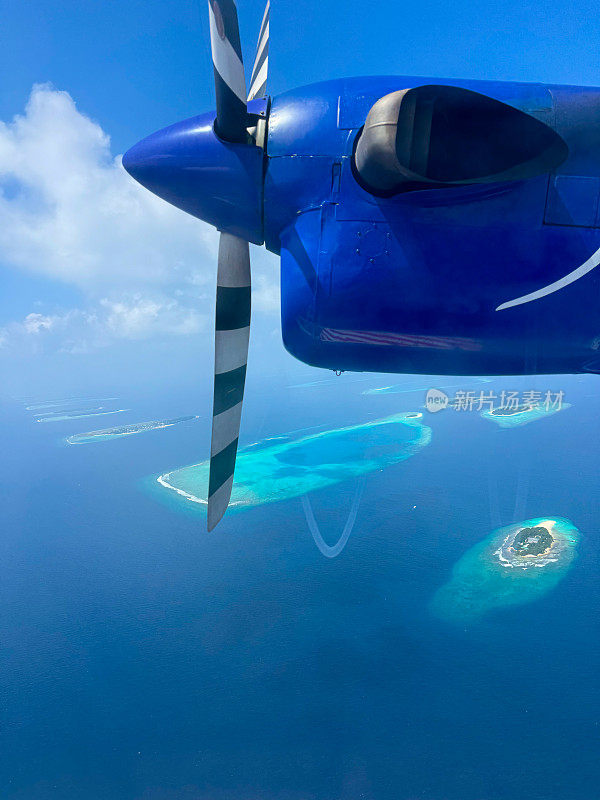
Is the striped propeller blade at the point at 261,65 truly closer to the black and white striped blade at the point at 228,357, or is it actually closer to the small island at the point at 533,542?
the black and white striped blade at the point at 228,357

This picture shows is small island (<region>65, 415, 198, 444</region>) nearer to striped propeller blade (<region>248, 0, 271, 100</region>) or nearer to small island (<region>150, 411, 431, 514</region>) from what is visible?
small island (<region>150, 411, 431, 514</region>)

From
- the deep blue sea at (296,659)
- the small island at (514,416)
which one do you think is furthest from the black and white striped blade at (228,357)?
the small island at (514,416)

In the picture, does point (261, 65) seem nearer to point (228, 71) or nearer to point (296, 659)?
point (228, 71)

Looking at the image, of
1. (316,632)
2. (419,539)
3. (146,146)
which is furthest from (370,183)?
(419,539)

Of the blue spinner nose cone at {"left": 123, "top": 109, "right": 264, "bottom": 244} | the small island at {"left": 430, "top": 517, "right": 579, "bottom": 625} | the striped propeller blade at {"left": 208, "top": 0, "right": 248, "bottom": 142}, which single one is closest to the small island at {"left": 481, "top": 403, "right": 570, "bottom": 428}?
the small island at {"left": 430, "top": 517, "right": 579, "bottom": 625}

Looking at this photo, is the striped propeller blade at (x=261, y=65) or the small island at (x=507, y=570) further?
the small island at (x=507, y=570)
